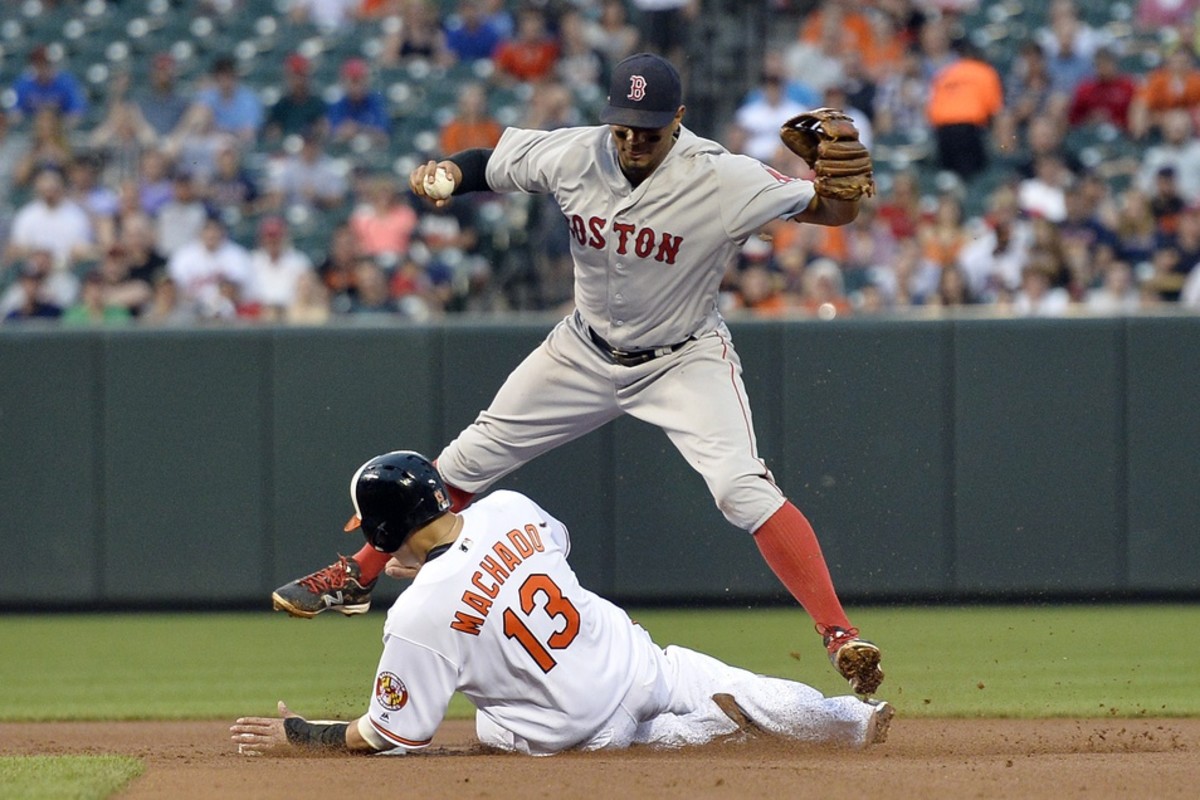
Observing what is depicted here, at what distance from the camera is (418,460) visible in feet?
16.1

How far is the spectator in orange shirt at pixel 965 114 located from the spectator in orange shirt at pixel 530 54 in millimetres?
2806

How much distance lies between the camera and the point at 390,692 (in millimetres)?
4730

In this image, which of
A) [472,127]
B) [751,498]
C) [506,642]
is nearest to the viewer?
[506,642]

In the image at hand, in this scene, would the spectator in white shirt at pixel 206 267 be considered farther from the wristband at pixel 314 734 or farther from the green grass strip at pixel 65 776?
the wristband at pixel 314 734

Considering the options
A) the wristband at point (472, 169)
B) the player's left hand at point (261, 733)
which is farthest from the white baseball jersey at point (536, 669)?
the wristband at point (472, 169)

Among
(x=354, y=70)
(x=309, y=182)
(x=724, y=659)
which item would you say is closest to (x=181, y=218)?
(x=309, y=182)

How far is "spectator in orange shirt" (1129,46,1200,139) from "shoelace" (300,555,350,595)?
7.75 metres

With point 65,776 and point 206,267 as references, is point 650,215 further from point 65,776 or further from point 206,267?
point 206,267

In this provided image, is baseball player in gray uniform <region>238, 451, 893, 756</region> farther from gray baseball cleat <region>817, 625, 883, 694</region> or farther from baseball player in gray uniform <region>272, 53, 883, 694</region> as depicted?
baseball player in gray uniform <region>272, 53, 883, 694</region>

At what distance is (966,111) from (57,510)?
6224 millimetres

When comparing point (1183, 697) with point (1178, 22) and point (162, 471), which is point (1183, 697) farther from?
point (1178, 22)

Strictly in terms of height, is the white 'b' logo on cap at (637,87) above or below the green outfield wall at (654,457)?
above

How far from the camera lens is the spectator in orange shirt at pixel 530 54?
12922 mm

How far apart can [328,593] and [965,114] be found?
7.29 m
